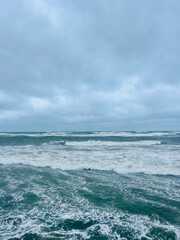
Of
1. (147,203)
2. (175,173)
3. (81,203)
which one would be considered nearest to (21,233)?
(81,203)

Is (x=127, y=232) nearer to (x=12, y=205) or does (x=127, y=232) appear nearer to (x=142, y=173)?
(x=12, y=205)

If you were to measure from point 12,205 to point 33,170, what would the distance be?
6.47 m

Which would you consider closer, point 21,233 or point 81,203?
point 21,233

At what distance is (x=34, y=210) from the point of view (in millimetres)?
7496

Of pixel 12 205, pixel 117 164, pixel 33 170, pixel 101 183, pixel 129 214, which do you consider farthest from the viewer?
pixel 117 164

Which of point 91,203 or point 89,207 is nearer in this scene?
point 89,207

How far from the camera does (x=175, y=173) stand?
1293cm

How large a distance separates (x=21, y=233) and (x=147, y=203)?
4540 millimetres

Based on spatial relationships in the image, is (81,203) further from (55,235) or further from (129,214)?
(55,235)

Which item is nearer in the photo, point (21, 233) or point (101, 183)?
point (21, 233)

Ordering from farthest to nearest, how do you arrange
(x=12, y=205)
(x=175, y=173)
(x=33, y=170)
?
(x=33, y=170)
(x=175, y=173)
(x=12, y=205)

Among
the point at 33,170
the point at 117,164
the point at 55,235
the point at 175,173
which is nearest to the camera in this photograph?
the point at 55,235

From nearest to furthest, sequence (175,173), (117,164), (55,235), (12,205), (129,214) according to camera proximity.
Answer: (55,235), (129,214), (12,205), (175,173), (117,164)

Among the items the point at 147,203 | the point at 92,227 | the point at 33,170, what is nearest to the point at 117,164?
the point at 33,170
